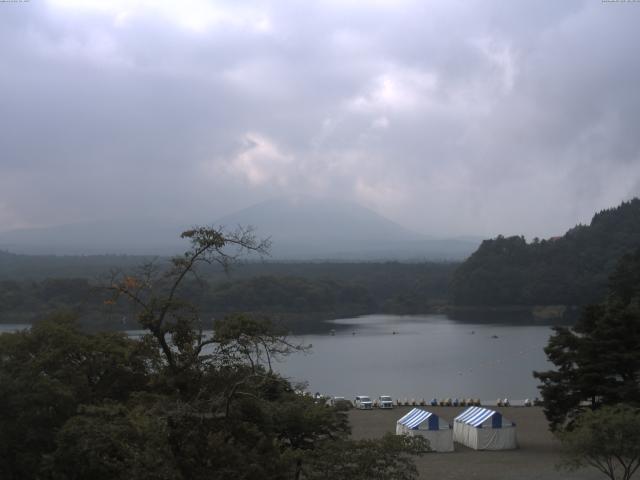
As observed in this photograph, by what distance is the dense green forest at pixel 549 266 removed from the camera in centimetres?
5791

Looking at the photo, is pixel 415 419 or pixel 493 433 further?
pixel 415 419

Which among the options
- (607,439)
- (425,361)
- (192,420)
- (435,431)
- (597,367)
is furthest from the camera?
(425,361)

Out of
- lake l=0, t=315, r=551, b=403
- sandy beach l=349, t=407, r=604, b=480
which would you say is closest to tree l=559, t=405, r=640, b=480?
sandy beach l=349, t=407, r=604, b=480

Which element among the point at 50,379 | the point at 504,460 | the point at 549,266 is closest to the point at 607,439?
the point at 504,460

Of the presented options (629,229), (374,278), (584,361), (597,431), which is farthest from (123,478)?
(374,278)

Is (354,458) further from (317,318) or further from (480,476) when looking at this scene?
(317,318)

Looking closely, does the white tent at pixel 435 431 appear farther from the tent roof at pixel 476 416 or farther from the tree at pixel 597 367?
the tree at pixel 597 367

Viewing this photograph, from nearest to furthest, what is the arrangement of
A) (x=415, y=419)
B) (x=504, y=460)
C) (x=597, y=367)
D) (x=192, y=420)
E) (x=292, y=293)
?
(x=192, y=420) → (x=504, y=460) → (x=597, y=367) → (x=415, y=419) → (x=292, y=293)

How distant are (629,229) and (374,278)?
22.8 metres

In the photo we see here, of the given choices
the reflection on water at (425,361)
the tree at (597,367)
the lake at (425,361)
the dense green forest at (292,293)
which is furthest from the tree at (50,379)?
the dense green forest at (292,293)

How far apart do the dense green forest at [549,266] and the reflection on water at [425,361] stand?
12.6 meters

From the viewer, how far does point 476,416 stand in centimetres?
1394

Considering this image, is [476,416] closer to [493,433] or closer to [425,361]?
[493,433]

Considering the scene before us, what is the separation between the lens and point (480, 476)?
11.2m
